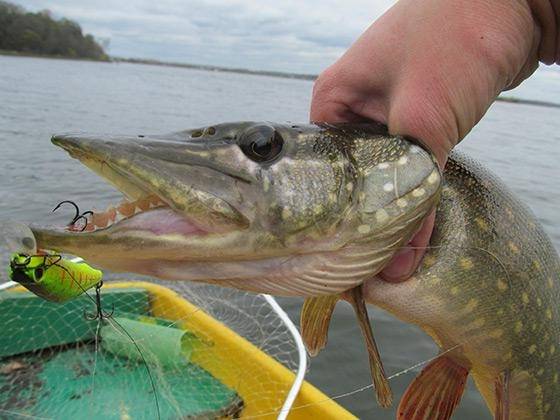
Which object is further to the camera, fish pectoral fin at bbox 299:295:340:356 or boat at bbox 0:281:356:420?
boat at bbox 0:281:356:420

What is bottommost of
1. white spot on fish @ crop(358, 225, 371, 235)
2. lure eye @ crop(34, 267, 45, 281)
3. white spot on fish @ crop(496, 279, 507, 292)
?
white spot on fish @ crop(496, 279, 507, 292)

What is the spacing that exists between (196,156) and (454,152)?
1.15m

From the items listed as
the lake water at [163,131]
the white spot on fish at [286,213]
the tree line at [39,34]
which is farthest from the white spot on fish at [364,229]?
the tree line at [39,34]

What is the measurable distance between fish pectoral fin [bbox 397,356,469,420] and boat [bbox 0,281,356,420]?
870 mm

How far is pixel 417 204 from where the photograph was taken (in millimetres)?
1725

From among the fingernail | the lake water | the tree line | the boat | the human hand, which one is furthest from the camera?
the tree line

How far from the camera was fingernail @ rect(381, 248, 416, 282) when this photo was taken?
1868 millimetres

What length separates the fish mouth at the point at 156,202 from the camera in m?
1.38

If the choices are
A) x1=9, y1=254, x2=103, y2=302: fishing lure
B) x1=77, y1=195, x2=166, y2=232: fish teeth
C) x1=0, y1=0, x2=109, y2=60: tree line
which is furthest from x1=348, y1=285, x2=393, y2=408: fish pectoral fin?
x1=0, y1=0, x2=109, y2=60: tree line

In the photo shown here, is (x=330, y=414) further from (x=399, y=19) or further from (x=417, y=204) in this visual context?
(x=399, y=19)

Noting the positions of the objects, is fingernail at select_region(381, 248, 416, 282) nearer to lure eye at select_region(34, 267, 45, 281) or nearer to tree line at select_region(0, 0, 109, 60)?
Result: lure eye at select_region(34, 267, 45, 281)

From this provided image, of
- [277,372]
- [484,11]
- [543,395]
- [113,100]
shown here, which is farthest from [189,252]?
[113,100]

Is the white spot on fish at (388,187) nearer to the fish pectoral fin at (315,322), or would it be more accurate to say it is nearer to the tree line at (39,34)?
the fish pectoral fin at (315,322)

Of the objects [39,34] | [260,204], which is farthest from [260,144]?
[39,34]
